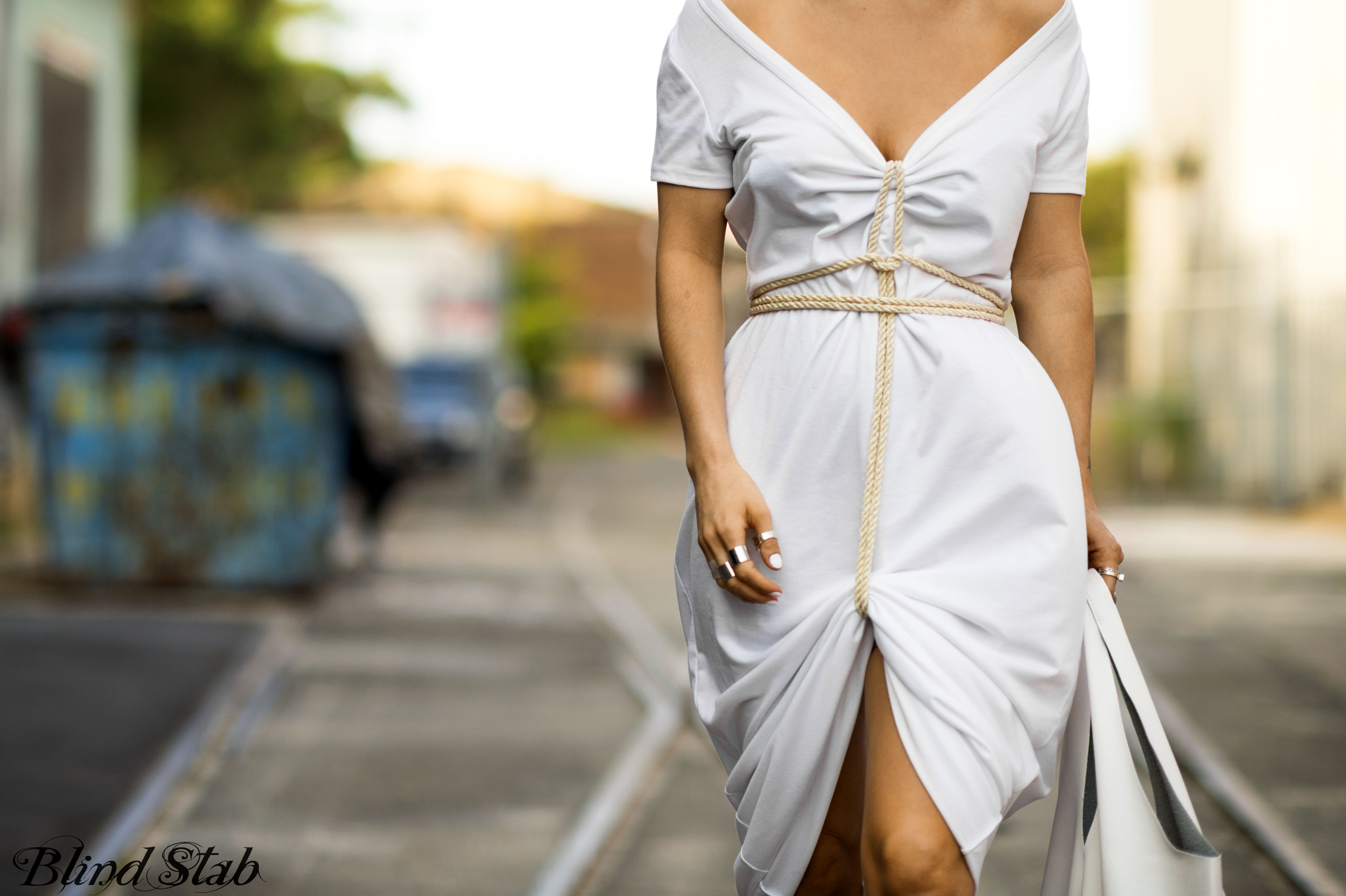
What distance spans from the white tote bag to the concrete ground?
176 cm

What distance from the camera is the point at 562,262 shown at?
6175 centimetres

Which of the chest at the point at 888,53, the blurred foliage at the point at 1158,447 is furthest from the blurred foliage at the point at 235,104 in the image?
the chest at the point at 888,53

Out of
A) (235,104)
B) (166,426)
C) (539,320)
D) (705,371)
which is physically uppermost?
(235,104)

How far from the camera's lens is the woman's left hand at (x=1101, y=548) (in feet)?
7.73

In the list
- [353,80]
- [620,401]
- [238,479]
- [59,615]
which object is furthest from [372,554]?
[620,401]

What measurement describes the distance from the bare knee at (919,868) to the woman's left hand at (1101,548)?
1.70 ft

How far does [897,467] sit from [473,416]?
884 inches

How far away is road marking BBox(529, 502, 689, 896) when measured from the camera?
4062mm

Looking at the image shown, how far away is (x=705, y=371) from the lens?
2299 mm

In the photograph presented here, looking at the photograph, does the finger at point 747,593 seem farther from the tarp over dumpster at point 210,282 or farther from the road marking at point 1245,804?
the tarp over dumpster at point 210,282

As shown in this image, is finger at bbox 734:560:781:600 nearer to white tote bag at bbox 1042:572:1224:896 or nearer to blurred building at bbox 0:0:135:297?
white tote bag at bbox 1042:572:1224:896

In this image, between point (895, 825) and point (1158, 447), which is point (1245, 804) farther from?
point (1158, 447)

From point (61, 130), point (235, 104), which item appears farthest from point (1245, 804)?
point (235, 104)

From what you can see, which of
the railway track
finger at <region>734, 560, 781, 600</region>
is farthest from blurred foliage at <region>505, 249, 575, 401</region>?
finger at <region>734, 560, 781, 600</region>
